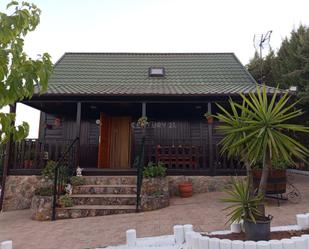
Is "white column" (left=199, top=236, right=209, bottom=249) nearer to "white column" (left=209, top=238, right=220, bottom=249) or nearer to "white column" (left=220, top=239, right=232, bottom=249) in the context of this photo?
"white column" (left=209, top=238, right=220, bottom=249)

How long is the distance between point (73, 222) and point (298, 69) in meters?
11.1

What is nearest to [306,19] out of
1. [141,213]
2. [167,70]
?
[167,70]

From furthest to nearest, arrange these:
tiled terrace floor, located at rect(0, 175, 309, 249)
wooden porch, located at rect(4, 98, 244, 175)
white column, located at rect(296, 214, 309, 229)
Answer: wooden porch, located at rect(4, 98, 244, 175), tiled terrace floor, located at rect(0, 175, 309, 249), white column, located at rect(296, 214, 309, 229)

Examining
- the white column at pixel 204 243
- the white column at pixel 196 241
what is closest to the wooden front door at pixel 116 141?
the white column at pixel 196 241

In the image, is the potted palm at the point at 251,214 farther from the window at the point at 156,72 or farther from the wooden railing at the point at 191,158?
the window at the point at 156,72

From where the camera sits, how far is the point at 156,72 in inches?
392

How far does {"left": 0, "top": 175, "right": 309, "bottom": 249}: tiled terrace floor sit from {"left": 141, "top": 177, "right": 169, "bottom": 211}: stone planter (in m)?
0.20

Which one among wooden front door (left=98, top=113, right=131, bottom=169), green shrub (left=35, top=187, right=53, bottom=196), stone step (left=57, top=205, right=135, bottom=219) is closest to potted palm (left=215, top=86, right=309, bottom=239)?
Answer: stone step (left=57, top=205, right=135, bottom=219)

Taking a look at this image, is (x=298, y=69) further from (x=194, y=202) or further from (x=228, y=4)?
(x=194, y=202)

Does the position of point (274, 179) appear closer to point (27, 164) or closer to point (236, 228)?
point (236, 228)

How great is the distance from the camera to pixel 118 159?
29.7 ft

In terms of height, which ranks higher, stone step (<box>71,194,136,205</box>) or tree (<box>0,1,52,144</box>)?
tree (<box>0,1,52,144</box>)

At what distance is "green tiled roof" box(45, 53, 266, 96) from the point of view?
27.7ft

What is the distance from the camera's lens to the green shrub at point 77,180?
20.2ft
